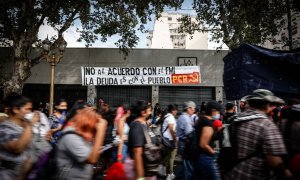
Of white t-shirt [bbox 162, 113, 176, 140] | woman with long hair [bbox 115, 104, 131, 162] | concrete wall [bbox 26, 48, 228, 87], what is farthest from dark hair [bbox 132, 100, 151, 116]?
concrete wall [bbox 26, 48, 228, 87]

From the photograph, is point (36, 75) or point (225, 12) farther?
point (36, 75)

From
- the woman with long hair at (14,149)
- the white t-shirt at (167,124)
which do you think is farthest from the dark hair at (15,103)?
the white t-shirt at (167,124)

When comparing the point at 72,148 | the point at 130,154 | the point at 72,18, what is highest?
the point at 72,18

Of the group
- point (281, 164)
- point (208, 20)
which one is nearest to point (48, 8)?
point (208, 20)

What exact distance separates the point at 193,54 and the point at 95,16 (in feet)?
21.3

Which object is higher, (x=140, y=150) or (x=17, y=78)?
(x=17, y=78)

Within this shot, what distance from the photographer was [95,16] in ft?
54.3

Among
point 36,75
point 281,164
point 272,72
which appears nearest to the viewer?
point 281,164

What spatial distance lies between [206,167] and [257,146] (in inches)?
67.2

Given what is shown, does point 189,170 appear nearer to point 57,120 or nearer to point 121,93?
point 57,120

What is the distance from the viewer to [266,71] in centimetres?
497

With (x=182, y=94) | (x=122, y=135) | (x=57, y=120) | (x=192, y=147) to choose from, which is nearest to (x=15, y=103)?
(x=122, y=135)

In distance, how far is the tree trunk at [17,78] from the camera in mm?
14413

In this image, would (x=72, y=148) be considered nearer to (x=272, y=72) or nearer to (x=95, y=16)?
(x=272, y=72)
